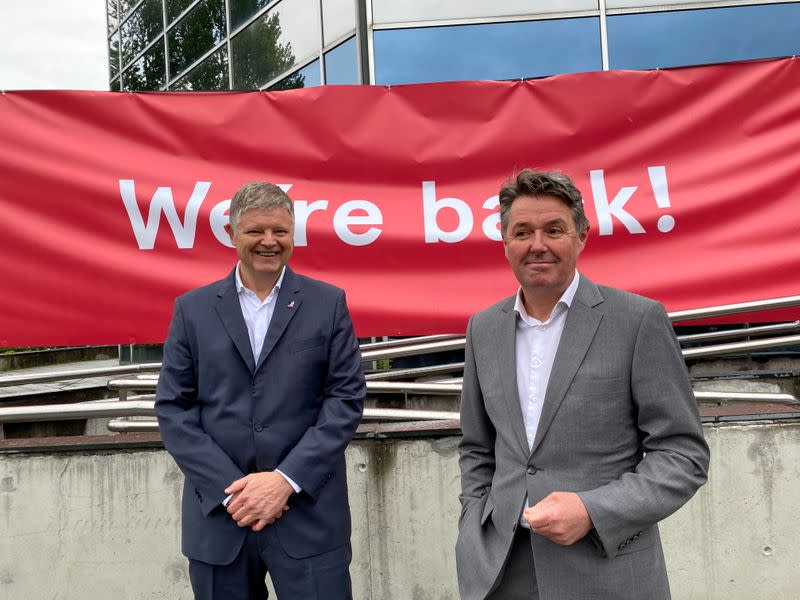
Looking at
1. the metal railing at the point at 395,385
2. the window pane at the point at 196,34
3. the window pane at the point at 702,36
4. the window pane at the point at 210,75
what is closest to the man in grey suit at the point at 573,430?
the metal railing at the point at 395,385

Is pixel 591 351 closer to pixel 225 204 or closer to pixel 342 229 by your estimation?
pixel 342 229

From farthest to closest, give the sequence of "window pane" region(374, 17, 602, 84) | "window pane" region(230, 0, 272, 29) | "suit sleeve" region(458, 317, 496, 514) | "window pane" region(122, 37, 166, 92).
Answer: "window pane" region(122, 37, 166, 92) < "window pane" region(230, 0, 272, 29) < "window pane" region(374, 17, 602, 84) < "suit sleeve" region(458, 317, 496, 514)

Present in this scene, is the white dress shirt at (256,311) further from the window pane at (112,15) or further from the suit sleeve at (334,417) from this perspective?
the window pane at (112,15)

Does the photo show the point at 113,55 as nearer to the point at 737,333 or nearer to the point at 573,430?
the point at 737,333

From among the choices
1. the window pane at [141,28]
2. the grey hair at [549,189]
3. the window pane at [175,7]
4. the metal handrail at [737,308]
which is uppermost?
the window pane at [141,28]

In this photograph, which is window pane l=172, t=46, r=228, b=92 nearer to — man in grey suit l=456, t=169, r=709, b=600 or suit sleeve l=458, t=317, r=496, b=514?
suit sleeve l=458, t=317, r=496, b=514

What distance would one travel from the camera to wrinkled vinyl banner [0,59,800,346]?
3.74 m

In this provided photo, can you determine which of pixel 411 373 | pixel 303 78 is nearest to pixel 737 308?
pixel 411 373

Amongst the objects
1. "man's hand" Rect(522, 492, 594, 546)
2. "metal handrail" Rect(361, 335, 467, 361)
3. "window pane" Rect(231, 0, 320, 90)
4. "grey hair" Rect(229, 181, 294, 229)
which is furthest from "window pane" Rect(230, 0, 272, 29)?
"man's hand" Rect(522, 492, 594, 546)

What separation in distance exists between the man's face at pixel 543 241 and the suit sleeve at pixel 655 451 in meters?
0.26

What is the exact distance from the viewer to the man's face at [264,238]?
2377mm

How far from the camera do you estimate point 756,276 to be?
12.3ft

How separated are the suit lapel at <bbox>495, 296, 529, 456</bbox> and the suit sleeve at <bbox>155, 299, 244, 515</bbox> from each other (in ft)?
3.14

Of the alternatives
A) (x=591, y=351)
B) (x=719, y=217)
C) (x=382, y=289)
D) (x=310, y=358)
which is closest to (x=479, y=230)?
(x=382, y=289)
